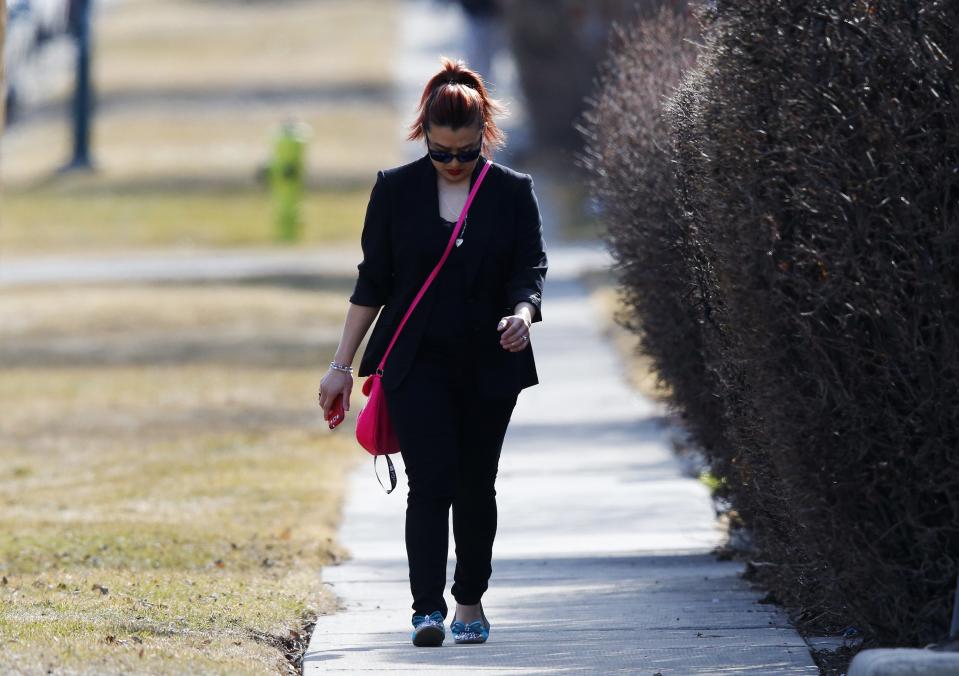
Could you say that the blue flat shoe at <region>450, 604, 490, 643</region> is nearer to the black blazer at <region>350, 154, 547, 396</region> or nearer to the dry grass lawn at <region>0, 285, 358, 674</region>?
the dry grass lawn at <region>0, 285, 358, 674</region>

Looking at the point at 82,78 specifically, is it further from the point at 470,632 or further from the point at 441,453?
the point at 441,453

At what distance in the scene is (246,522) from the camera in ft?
30.0

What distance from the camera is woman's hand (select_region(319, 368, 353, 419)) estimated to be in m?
6.04

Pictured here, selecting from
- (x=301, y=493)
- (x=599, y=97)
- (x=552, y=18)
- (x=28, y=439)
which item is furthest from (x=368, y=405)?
(x=552, y=18)

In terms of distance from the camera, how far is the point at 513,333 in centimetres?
571

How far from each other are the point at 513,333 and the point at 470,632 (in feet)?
3.44

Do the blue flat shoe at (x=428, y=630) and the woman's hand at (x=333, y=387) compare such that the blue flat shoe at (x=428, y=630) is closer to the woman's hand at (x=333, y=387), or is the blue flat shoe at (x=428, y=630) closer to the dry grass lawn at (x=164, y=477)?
the dry grass lawn at (x=164, y=477)

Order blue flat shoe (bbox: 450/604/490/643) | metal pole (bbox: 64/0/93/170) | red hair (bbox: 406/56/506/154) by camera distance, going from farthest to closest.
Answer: metal pole (bbox: 64/0/93/170), blue flat shoe (bbox: 450/604/490/643), red hair (bbox: 406/56/506/154)

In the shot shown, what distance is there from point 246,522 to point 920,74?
497 centimetres

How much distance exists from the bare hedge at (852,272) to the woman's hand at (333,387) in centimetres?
125

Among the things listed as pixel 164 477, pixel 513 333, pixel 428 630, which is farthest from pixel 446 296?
pixel 164 477

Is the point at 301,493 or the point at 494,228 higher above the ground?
the point at 494,228

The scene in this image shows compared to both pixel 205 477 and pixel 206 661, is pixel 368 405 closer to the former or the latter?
pixel 206 661

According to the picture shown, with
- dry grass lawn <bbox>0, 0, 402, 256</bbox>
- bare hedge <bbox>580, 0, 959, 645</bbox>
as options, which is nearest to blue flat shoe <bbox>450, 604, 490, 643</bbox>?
bare hedge <bbox>580, 0, 959, 645</bbox>
